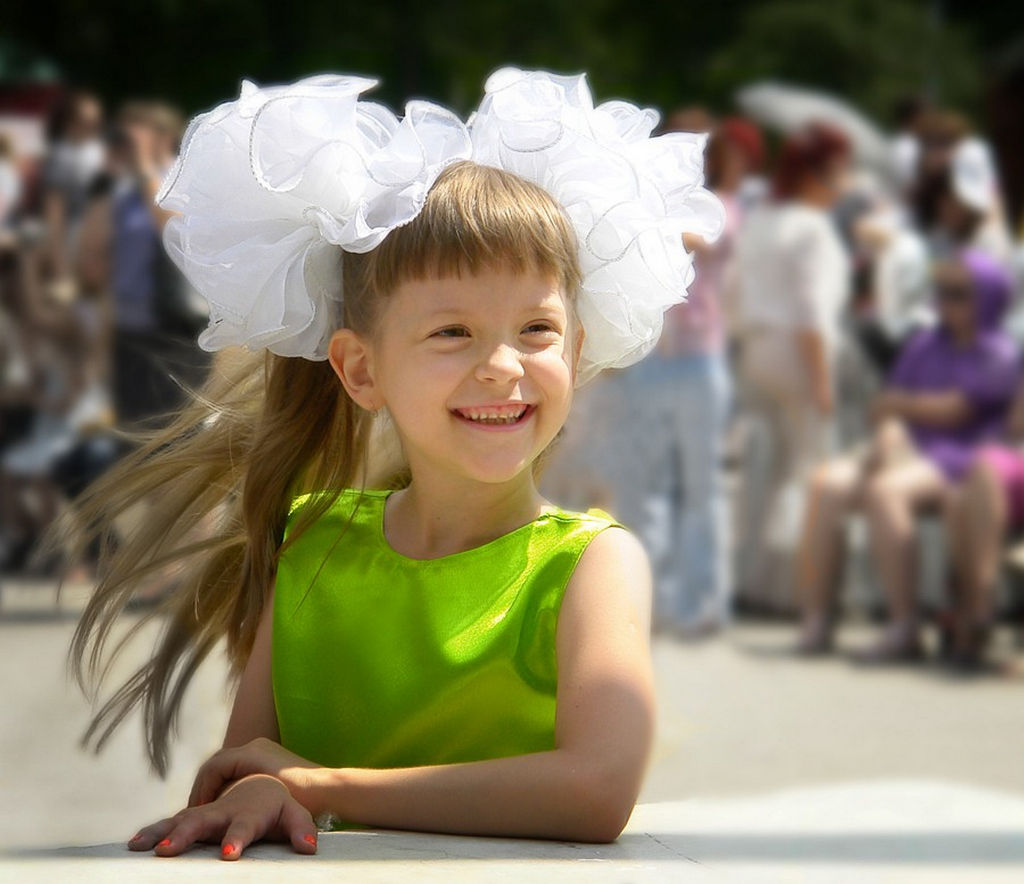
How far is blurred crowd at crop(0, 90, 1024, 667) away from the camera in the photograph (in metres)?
6.98

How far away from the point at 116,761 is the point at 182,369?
276cm

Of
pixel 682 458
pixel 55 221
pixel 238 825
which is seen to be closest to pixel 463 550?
pixel 238 825

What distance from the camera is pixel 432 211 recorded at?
2.01 m

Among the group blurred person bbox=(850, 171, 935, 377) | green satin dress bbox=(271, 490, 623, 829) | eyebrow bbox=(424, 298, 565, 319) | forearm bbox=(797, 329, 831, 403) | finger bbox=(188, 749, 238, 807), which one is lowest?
finger bbox=(188, 749, 238, 807)

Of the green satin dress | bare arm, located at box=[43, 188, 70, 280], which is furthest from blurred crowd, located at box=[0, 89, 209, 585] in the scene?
the green satin dress

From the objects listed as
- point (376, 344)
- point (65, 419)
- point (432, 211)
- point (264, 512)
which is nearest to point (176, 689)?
point (264, 512)

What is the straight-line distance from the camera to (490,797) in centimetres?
187

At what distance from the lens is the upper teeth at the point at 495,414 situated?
2.00 m

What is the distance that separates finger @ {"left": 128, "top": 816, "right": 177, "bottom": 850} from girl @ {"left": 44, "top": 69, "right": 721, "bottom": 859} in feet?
0.05

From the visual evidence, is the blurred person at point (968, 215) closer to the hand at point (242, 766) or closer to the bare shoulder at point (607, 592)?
the bare shoulder at point (607, 592)

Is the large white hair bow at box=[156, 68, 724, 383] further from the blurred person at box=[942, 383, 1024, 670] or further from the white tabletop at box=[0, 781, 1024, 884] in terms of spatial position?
the blurred person at box=[942, 383, 1024, 670]

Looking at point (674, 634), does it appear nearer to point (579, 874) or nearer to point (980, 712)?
point (980, 712)

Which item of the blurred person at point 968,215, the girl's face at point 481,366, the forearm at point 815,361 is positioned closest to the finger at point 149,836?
the girl's face at point 481,366

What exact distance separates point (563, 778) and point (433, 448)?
42 centimetres
